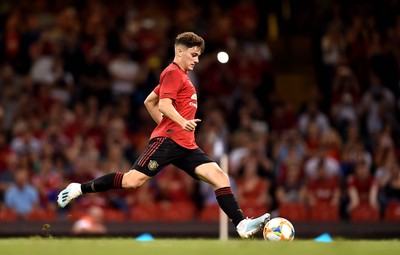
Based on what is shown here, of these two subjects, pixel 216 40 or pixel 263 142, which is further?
pixel 216 40

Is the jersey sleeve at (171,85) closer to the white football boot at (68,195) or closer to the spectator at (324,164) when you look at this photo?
the white football boot at (68,195)

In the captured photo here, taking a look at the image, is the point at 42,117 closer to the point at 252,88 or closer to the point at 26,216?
the point at 26,216

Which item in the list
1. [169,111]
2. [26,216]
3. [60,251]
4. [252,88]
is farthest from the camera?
[252,88]

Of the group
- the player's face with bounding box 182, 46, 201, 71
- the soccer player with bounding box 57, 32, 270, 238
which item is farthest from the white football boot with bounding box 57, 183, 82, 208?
the player's face with bounding box 182, 46, 201, 71

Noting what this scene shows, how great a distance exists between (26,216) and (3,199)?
0.65 m

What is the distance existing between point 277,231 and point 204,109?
8.15 metres

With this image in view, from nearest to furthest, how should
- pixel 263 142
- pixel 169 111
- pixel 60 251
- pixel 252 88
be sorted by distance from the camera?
pixel 60 251 → pixel 169 111 → pixel 263 142 → pixel 252 88

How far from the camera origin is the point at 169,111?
393 inches

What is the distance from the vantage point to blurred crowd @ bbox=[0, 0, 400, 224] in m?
16.1

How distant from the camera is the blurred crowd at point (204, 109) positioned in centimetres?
1609

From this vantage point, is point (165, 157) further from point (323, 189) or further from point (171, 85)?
point (323, 189)

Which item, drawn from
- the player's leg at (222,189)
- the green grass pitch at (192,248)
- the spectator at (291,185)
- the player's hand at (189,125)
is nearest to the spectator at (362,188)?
the spectator at (291,185)

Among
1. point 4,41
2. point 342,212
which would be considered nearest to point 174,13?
point 4,41

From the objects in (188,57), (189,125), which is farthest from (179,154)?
(188,57)
